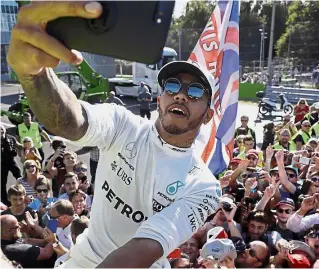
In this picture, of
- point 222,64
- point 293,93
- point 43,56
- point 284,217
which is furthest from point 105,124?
point 293,93

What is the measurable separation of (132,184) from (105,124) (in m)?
0.28

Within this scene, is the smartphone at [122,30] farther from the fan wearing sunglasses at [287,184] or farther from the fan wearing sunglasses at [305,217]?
the fan wearing sunglasses at [287,184]

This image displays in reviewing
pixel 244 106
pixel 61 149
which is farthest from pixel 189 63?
pixel 244 106

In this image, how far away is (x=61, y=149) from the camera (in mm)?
6781

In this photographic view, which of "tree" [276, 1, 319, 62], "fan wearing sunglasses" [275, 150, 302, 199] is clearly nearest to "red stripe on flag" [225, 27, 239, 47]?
"fan wearing sunglasses" [275, 150, 302, 199]

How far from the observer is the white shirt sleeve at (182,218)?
4.87 feet

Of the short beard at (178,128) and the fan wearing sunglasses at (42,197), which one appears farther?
the fan wearing sunglasses at (42,197)

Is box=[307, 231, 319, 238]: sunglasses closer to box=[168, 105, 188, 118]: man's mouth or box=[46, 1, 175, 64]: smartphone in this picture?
box=[168, 105, 188, 118]: man's mouth

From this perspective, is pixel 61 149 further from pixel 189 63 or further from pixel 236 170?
pixel 189 63

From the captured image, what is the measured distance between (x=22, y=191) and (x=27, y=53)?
3.72 m

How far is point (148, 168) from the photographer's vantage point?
1837 millimetres

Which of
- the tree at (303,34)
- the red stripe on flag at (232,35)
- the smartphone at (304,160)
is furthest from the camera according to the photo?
the tree at (303,34)

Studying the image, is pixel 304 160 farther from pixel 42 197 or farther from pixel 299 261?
pixel 42 197

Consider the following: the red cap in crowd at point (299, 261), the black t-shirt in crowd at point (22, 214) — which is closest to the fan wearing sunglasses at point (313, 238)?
the red cap in crowd at point (299, 261)
